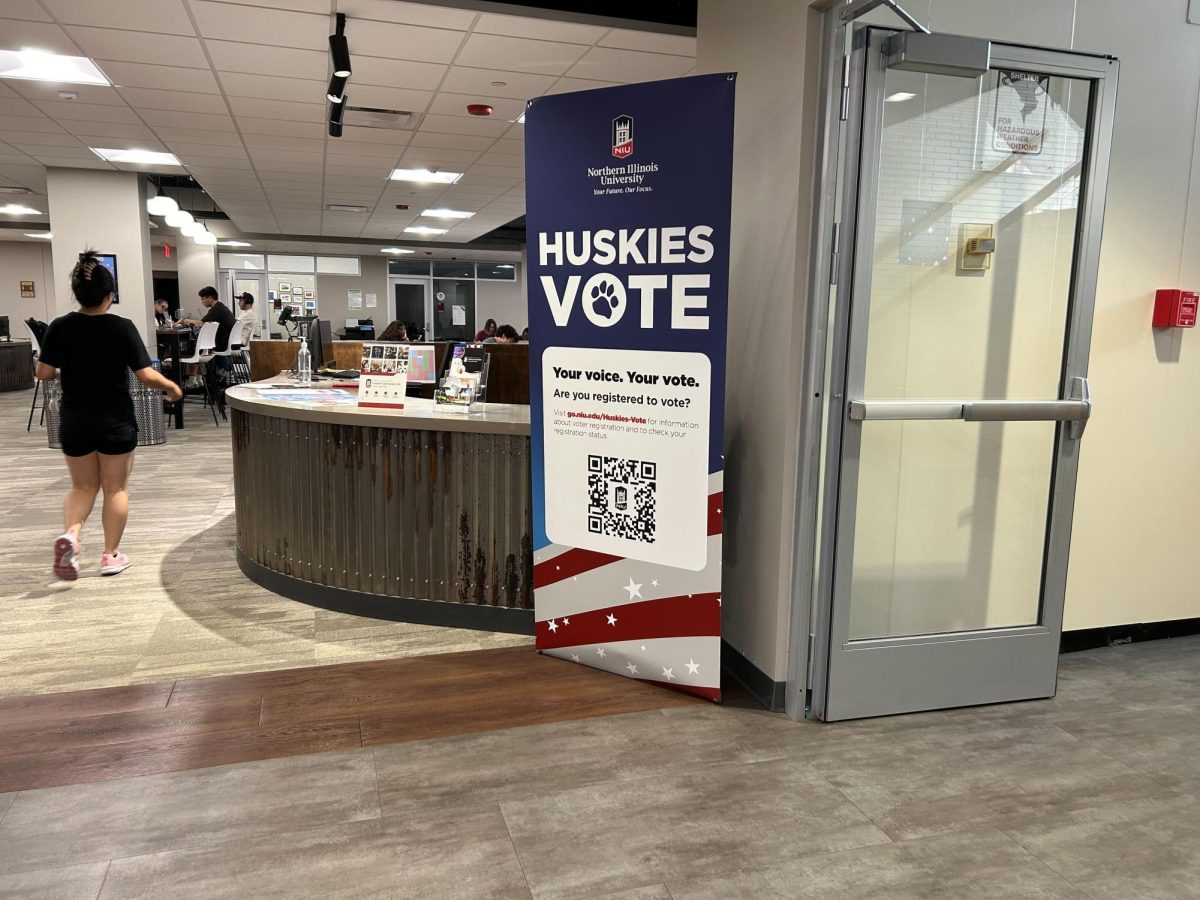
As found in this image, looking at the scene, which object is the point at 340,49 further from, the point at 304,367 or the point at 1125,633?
the point at 1125,633

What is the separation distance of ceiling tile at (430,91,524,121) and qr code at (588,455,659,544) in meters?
3.88

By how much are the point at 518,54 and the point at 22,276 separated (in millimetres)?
18077

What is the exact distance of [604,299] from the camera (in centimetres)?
290

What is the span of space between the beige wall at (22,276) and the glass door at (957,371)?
20.1 m

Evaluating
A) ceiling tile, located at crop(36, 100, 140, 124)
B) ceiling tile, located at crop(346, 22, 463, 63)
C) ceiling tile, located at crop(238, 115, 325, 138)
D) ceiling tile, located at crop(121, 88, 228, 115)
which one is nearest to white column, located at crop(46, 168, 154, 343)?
ceiling tile, located at crop(36, 100, 140, 124)

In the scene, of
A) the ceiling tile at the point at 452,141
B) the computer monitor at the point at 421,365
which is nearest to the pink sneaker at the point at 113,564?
the computer monitor at the point at 421,365

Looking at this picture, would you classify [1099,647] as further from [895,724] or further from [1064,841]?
[1064,841]

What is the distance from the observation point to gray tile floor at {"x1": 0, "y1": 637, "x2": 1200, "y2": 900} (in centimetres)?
196

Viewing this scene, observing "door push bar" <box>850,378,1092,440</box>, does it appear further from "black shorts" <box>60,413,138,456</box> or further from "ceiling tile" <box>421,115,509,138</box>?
"ceiling tile" <box>421,115,509,138</box>

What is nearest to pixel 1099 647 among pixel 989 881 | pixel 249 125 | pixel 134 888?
pixel 989 881

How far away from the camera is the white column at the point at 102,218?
8625 millimetres

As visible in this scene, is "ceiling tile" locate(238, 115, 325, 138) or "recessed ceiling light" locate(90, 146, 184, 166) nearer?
"ceiling tile" locate(238, 115, 325, 138)

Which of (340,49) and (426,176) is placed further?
(426,176)

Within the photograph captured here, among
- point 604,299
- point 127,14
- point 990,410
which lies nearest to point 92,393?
point 127,14
